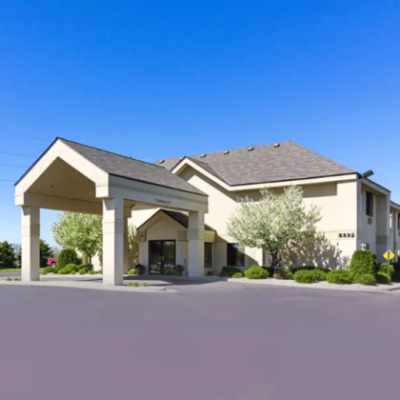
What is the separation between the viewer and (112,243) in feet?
69.1

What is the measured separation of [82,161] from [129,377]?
1747 centimetres

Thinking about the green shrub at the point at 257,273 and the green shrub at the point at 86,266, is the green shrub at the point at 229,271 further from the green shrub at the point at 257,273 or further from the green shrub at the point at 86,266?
the green shrub at the point at 86,266

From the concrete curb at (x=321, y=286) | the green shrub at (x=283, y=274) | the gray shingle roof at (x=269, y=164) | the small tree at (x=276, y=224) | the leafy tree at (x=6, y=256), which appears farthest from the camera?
the leafy tree at (x=6, y=256)

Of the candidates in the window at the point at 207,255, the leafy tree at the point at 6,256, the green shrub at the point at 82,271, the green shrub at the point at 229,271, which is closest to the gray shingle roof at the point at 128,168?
the window at the point at 207,255

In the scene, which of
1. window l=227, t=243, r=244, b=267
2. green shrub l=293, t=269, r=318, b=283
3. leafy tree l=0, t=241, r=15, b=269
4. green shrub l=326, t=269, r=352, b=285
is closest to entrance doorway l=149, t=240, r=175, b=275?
window l=227, t=243, r=244, b=267

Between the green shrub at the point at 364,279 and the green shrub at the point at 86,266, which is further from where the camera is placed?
the green shrub at the point at 86,266

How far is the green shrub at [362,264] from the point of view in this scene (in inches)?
900

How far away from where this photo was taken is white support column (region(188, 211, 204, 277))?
27.3 m

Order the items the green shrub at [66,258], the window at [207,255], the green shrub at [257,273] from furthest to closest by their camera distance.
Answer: the green shrub at [66,258] < the window at [207,255] < the green shrub at [257,273]

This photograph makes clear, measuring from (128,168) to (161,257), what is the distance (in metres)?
8.88

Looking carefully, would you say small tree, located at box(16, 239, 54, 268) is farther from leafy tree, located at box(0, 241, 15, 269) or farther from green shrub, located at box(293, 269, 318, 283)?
green shrub, located at box(293, 269, 318, 283)

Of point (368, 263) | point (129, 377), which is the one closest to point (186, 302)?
point (129, 377)

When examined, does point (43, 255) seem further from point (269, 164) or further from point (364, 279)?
point (364, 279)

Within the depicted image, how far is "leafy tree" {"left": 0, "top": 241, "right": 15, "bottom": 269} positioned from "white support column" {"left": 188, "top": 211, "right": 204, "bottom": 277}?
30.7 meters
